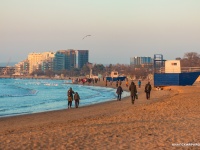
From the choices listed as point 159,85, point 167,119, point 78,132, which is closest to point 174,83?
point 159,85

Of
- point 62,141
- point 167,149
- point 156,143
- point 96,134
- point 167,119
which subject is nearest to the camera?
point 167,149

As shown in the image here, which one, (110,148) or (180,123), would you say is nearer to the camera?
(110,148)

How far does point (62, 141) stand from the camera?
32.4ft

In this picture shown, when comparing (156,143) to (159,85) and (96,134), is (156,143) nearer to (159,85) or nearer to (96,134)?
(96,134)

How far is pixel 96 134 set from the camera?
→ 10867mm

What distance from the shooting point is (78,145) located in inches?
364

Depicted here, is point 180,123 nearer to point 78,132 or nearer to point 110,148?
point 78,132

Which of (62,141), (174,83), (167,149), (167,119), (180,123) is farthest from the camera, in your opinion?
(174,83)

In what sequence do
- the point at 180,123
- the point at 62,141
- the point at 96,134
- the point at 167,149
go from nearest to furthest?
the point at 167,149 < the point at 62,141 < the point at 96,134 < the point at 180,123

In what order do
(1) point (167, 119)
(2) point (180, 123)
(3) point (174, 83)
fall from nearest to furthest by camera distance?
1. (2) point (180, 123)
2. (1) point (167, 119)
3. (3) point (174, 83)

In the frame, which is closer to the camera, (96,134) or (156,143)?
(156,143)

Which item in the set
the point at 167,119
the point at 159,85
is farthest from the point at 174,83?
the point at 167,119

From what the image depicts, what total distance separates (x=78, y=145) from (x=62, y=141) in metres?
0.75

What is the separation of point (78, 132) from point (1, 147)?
2.69 meters
